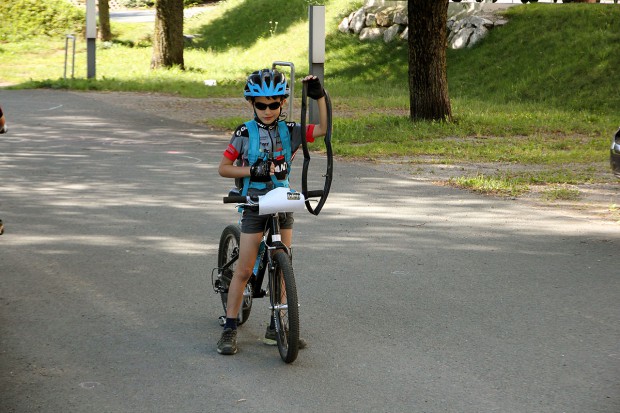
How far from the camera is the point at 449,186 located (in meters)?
11.8

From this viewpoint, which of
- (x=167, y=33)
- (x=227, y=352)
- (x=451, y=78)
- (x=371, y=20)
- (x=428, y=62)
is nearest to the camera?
(x=227, y=352)

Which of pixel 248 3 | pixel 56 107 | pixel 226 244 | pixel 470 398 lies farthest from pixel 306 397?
pixel 248 3

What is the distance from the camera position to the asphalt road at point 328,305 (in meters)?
5.26

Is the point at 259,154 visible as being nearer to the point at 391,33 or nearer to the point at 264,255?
the point at 264,255

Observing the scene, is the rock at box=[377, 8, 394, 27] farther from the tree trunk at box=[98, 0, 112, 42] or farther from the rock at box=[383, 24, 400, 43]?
the tree trunk at box=[98, 0, 112, 42]

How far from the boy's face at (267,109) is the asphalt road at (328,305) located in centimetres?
134

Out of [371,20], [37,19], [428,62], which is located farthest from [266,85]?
[37,19]

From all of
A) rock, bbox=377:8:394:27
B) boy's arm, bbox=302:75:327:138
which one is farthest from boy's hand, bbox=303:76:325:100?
rock, bbox=377:8:394:27

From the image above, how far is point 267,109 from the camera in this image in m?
5.71

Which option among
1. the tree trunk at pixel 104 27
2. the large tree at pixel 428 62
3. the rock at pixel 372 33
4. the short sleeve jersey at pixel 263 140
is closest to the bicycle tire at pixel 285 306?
the short sleeve jersey at pixel 263 140

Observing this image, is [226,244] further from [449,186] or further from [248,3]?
[248,3]

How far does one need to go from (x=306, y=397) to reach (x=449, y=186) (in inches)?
272

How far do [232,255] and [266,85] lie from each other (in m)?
1.24

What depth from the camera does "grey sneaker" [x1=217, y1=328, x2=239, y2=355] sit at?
5.85 meters
